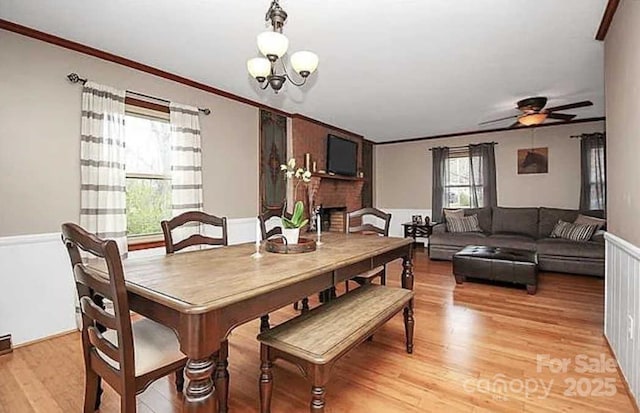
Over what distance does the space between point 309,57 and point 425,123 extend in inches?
165

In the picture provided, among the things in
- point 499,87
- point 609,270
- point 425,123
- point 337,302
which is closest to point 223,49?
point 337,302

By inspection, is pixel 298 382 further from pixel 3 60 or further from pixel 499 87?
pixel 499 87

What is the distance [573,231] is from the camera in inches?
193

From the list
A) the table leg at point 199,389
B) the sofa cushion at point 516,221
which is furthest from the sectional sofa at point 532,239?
the table leg at point 199,389

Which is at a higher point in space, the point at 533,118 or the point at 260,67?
the point at 533,118

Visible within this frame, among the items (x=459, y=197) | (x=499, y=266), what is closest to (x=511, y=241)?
(x=499, y=266)

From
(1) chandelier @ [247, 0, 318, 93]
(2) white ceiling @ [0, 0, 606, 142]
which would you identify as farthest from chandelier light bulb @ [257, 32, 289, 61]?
(2) white ceiling @ [0, 0, 606, 142]

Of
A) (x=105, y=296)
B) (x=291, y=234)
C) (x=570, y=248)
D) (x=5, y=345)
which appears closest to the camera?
(x=105, y=296)

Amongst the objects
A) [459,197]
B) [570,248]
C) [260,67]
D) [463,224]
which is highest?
[260,67]

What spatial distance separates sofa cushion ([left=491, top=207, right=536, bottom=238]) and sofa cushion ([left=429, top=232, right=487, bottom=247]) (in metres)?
0.48

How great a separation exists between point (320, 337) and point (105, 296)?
0.92 meters

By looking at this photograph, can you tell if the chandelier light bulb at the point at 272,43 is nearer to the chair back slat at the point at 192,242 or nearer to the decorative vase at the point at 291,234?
the decorative vase at the point at 291,234

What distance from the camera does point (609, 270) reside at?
8.19 feet

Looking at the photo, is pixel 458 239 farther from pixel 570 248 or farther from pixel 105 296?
→ pixel 105 296
